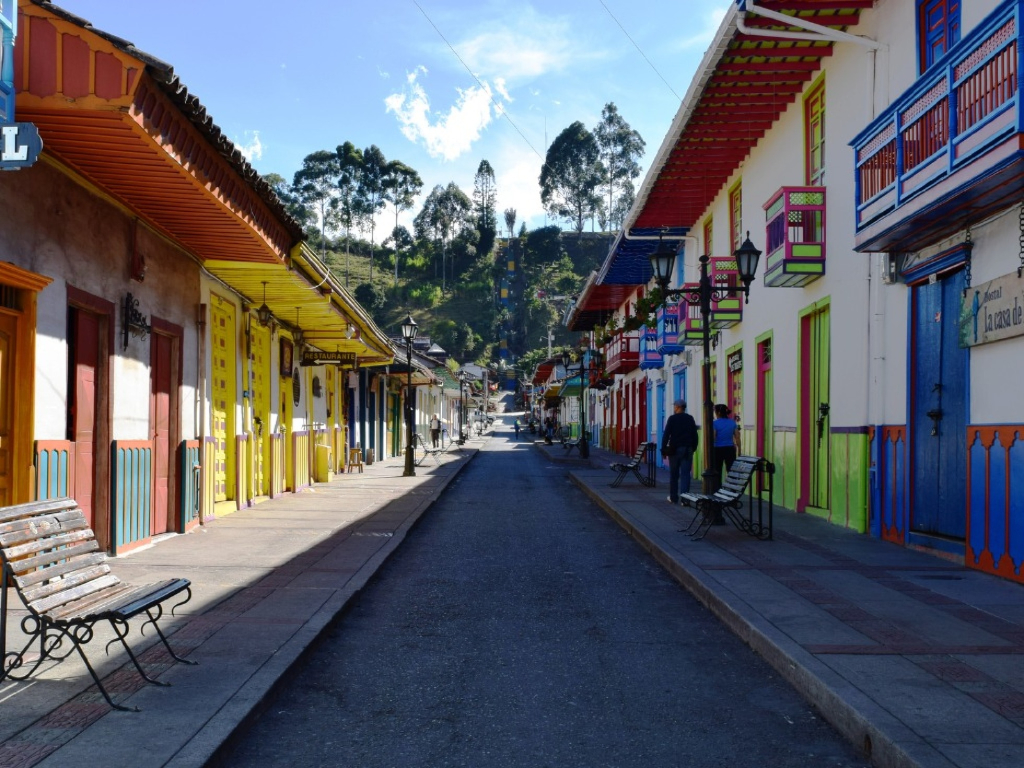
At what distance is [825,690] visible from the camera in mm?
4707

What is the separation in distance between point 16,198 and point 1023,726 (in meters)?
7.16

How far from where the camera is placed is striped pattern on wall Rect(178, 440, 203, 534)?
11180 mm

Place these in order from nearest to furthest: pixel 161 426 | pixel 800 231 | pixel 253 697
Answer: pixel 253 697 → pixel 161 426 → pixel 800 231

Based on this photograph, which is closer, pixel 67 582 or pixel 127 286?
pixel 67 582

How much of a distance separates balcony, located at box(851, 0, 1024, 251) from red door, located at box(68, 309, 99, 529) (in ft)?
24.8

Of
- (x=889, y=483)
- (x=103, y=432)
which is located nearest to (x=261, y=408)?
(x=103, y=432)

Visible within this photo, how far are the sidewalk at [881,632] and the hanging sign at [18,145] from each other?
5.20 m

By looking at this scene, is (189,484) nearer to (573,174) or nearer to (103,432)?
(103,432)

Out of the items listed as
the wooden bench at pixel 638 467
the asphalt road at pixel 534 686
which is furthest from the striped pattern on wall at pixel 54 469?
the wooden bench at pixel 638 467

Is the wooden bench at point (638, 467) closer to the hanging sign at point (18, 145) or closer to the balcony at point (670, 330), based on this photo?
the balcony at point (670, 330)

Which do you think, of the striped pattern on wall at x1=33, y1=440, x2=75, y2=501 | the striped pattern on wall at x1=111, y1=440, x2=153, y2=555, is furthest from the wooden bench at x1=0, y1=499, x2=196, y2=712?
the striped pattern on wall at x1=111, y1=440, x2=153, y2=555

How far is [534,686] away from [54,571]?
2532 mm

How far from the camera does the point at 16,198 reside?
23.1ft

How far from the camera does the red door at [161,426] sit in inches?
418
